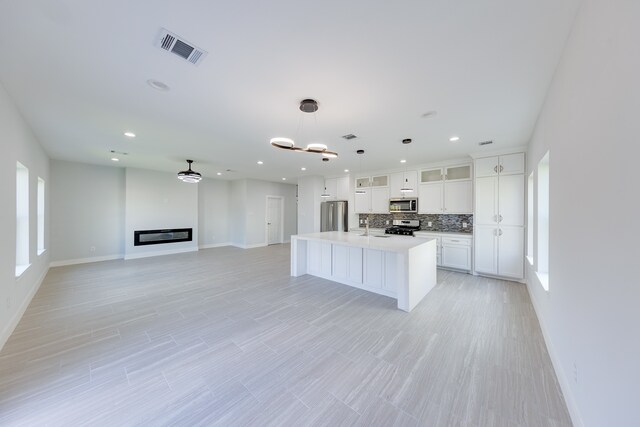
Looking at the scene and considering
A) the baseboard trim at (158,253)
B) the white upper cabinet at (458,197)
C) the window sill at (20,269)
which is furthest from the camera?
the baseboard trim at (158,253)

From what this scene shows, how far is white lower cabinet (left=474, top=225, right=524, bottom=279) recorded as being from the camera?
4.48 metres

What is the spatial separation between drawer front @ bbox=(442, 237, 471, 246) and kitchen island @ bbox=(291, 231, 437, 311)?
1.38m

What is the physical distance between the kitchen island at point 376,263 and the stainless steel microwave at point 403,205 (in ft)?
6.36

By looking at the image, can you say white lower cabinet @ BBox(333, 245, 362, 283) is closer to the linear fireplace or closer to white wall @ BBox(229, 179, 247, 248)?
white wall @ BBox(229, 179, 247, 248)

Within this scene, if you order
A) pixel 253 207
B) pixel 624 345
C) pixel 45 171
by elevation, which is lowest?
pixel 624 345

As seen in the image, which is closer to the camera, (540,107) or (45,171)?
(540,107)

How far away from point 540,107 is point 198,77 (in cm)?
387

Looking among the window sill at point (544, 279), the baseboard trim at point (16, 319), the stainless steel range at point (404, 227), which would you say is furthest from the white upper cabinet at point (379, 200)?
the baseboard trim at point (16, 319)

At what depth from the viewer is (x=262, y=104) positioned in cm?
272

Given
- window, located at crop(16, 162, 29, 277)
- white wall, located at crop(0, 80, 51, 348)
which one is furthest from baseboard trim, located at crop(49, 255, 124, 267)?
window, located at crop(16, 162, 29, 277)

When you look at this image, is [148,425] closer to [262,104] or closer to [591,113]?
[262,104]

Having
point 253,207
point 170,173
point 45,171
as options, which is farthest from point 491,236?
point 45,171

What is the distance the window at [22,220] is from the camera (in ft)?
11.1

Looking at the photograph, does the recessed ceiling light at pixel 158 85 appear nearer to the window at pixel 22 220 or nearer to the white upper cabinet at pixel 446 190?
the window at pixel 22 220
